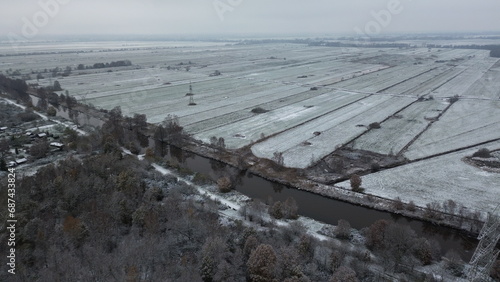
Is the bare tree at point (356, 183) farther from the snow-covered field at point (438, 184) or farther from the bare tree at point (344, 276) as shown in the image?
the bare tree at point (344, 276)

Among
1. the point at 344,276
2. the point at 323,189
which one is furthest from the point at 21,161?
the point at 344,276

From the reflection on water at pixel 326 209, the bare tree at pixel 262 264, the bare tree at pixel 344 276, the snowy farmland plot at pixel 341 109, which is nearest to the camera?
the bare tree at pixel 344 276

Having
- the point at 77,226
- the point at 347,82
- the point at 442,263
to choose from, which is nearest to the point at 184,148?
the point at 77,226

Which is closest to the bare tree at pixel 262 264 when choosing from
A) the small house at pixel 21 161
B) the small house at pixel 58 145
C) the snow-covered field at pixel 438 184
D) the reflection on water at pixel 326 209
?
the reflection on water at pixel 326 209

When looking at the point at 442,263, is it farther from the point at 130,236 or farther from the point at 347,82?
the point at 347,82

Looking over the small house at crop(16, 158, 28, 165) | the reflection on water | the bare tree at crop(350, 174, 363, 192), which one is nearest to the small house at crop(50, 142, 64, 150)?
the small house at crop(16, 158, 28, 165)

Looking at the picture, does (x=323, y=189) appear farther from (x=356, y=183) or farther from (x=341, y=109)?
(x=341, y=109)

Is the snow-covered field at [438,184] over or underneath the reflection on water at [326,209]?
over

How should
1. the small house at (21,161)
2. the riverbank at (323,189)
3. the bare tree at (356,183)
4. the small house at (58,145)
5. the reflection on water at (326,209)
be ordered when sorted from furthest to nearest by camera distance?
the small house at (58,145), the small house at (21,161), the bare tree at (356,183), the riverbank at (323,189), the reflection on water at (326,209)
